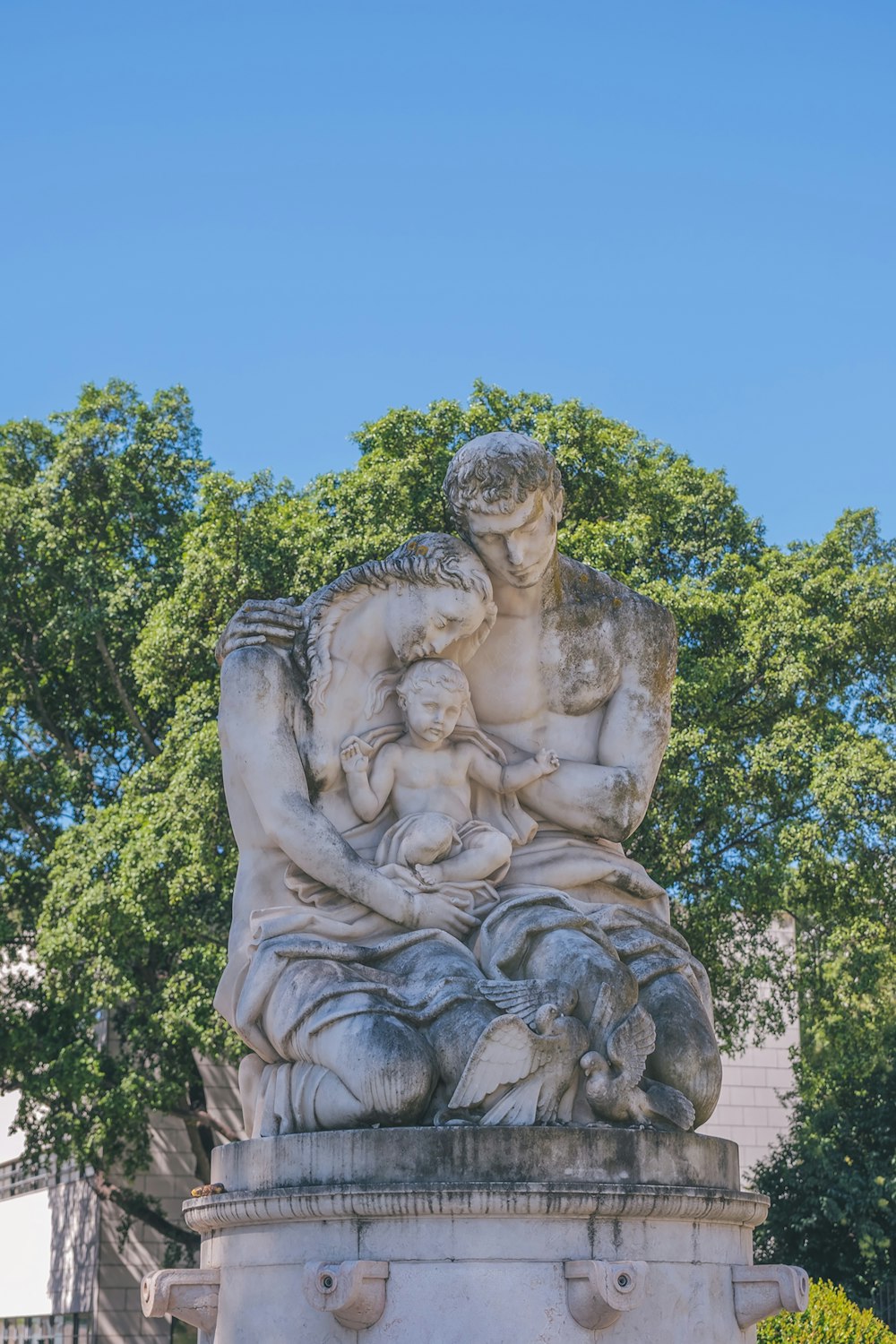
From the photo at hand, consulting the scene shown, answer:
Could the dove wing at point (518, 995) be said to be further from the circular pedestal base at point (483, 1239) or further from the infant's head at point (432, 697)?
the infant's head at point (432, 697)

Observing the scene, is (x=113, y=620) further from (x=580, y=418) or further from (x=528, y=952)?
(x=528, y=952)

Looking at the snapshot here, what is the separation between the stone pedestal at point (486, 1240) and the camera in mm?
4438

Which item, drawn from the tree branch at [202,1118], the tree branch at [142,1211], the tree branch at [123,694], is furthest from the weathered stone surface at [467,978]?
the tree branch at [142,1211]

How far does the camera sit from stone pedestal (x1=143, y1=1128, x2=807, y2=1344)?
444cm

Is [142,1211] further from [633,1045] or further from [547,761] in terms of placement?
[633,1045]

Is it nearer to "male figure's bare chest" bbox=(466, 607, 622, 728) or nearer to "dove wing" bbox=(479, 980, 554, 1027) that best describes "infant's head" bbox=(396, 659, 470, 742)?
"male figure's bare chest" bbox=(466, 607, 622, 728)

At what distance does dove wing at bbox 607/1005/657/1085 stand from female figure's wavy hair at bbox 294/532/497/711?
1495mm

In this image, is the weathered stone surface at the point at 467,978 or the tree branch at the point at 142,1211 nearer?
the weathered stone surface at the point at 467,978

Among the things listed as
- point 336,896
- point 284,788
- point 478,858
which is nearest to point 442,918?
point 478,858

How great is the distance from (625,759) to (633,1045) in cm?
144

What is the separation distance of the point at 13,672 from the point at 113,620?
189cm

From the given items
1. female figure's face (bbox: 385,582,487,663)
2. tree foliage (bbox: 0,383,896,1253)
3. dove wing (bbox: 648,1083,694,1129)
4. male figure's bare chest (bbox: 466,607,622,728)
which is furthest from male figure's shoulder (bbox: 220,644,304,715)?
tree foliage (bbox: 0,383,896,1253)

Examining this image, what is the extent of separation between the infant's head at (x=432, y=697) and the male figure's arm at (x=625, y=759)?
17.8 inches

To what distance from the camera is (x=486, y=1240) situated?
447cm
